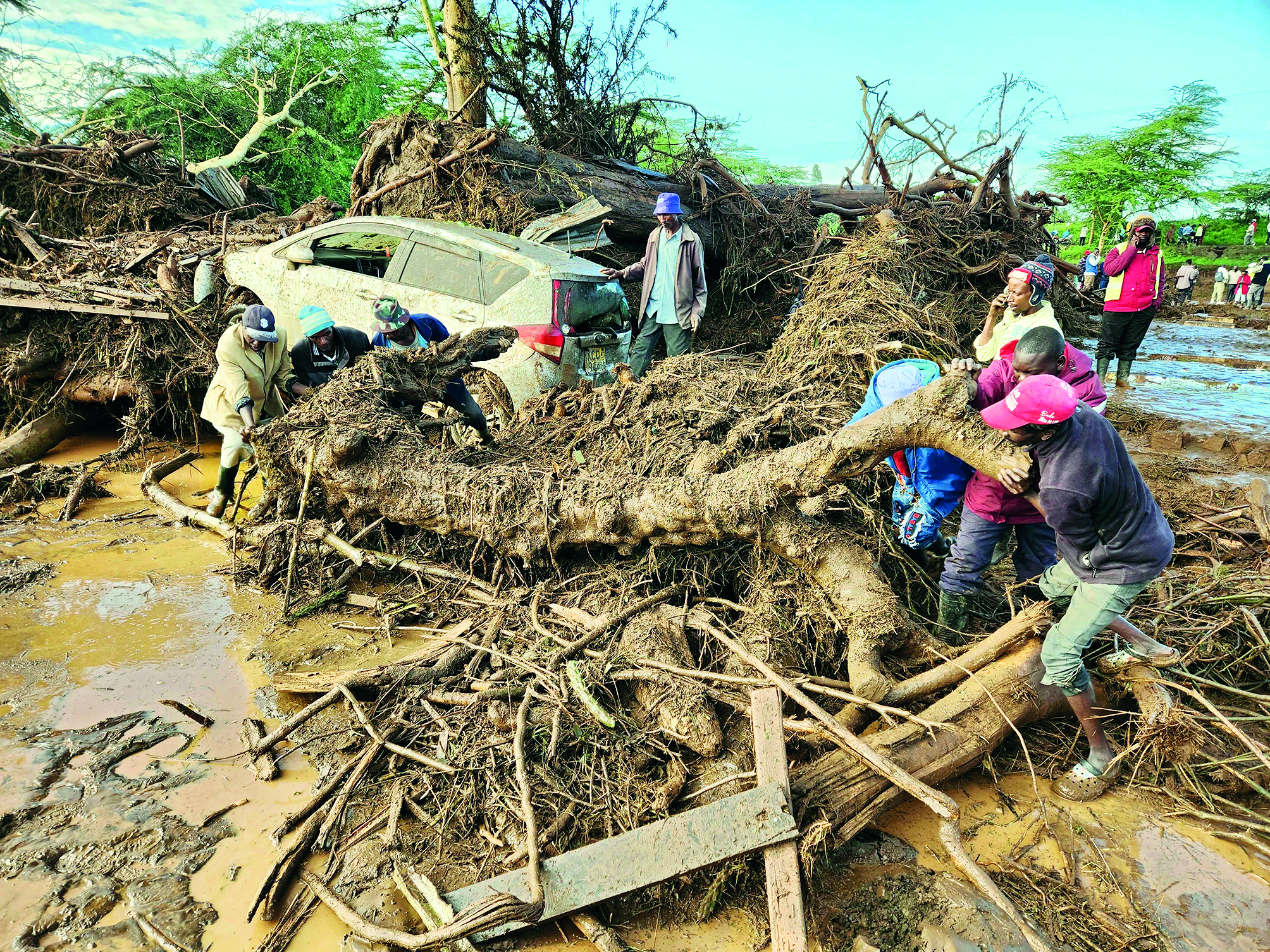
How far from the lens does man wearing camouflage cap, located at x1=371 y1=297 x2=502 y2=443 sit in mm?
5512

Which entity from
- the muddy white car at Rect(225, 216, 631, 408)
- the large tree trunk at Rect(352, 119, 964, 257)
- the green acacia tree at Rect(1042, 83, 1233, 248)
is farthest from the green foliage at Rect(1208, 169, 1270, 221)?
the muddy white car at Rect(225, 216, 631, 408)

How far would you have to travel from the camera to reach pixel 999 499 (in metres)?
3.38

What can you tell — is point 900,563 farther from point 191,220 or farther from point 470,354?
point 191,220

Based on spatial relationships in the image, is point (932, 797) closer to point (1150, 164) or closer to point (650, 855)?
point (650, 855)

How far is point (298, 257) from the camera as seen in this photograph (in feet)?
23.3

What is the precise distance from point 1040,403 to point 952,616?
1.41m

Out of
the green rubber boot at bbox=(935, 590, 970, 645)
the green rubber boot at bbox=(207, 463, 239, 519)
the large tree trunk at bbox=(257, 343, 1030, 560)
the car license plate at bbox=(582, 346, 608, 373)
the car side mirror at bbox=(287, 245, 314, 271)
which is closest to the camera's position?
the large tree trunk at bbox=(257, 343, 1030, 560)

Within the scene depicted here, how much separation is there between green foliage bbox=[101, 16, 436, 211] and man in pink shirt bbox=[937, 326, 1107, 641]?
17058mm

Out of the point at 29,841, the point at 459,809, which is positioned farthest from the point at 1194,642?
the point at 29,841

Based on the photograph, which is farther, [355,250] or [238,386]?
[355,250]

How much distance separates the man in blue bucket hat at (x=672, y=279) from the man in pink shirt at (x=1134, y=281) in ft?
16.3

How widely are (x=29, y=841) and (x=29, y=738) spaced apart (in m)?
0.76

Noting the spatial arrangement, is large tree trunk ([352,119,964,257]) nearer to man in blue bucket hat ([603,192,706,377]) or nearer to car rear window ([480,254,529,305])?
man in blue bucket hat ([603,192,706,377])

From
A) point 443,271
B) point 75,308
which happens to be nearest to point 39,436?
point 75,308
